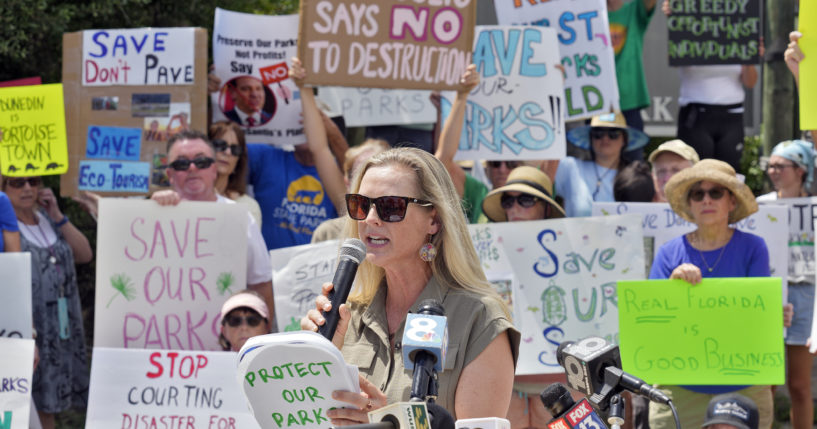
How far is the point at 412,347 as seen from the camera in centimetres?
225

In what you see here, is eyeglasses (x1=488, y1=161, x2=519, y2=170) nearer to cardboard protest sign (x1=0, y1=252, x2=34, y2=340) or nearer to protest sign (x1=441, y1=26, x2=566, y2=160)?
protest sign (x1=441, y1=26, x2=566, y2=160)

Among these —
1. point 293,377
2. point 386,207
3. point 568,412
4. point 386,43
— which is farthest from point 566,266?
point 293,377

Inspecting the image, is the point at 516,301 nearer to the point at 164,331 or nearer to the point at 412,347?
the point at 164,331

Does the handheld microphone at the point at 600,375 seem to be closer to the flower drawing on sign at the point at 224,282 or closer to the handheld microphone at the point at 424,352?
the handheld microphone at the point at 424,352

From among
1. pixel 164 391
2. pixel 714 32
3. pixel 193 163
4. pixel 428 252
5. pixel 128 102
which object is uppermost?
pixel 714 32

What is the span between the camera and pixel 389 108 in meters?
7.25

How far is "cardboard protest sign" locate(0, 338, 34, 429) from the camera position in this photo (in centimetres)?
518

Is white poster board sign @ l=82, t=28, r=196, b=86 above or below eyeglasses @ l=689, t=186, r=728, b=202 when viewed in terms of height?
above

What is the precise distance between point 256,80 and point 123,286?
168 cm

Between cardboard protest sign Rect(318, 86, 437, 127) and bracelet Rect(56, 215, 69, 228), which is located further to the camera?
cardboard protest sign Rect(318, 86, 437, 127)

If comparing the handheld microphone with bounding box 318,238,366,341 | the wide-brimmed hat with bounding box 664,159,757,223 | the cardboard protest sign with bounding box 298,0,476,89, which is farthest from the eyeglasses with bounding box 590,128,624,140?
the handheld microphone with bounding box 318,238,366,341

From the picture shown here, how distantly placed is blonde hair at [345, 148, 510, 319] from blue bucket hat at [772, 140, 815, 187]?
163 inches

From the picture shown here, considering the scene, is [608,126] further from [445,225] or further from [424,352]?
[424,352]

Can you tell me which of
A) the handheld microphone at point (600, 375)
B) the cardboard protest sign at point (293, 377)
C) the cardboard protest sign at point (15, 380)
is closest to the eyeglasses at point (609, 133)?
the cardboard protest sign at point (15, 380)
